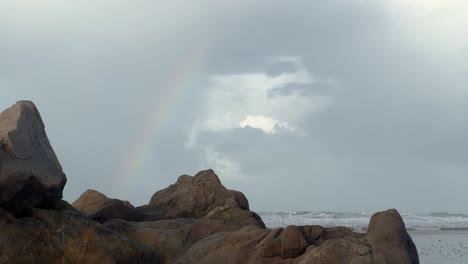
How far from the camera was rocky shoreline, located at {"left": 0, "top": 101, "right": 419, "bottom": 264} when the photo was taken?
13.2 metres

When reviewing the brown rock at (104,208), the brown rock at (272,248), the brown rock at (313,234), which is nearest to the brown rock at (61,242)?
the brown rock at (272,248)

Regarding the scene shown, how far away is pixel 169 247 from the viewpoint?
650 inches

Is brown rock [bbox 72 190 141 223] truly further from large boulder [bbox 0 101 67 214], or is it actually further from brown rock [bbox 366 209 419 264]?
brown rock [bbox 366 209 419 264]

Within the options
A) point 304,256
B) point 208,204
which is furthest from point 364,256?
point 208,204

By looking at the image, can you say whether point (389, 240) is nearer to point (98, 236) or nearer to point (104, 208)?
point (98, 236)

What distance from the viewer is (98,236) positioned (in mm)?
14305

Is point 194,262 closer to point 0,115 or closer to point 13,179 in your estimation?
point 13,179

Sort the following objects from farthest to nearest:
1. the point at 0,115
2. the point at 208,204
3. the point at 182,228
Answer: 1. the point at 208,204
2. the point at 182,228
3. the point at 0,115

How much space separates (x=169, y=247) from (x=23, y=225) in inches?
165

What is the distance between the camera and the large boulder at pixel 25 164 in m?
13.2

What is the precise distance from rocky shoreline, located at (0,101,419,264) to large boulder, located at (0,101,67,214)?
20 mm

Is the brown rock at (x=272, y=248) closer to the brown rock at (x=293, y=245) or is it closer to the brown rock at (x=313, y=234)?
the brown rock at (x=293, y=245)

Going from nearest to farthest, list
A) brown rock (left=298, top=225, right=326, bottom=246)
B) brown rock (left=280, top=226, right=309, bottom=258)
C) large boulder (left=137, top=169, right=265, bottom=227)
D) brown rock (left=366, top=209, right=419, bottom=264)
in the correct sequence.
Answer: brown rock (left=366, top=209, right=419, bottom=264) < brown rock (left=280, top=226, right=309, bottom=258) < brown rock (left=298, top=225, right=326, bottom=246) < large boulder (left=137, top=169, right=265, bottom=227)

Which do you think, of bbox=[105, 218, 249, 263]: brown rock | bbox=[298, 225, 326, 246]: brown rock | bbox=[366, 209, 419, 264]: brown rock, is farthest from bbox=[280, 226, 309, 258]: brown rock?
bbox=[105, 218, 249, 263]: brown rock
